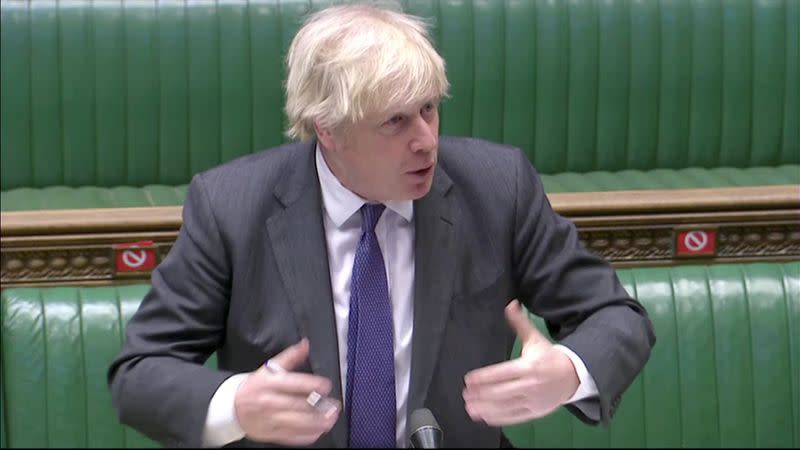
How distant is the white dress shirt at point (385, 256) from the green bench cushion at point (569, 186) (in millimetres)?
1183

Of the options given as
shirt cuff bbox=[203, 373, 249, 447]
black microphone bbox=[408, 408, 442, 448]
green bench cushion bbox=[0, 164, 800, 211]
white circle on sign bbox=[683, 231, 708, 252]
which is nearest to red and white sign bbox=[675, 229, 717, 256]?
white circle on sign bbox=[683, 231, 708, 252]

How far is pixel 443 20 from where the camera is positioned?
8.82 ft

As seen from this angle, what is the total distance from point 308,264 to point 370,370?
12cm

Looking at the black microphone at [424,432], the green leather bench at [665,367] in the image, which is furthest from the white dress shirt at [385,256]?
the green leather bench at [665,367]

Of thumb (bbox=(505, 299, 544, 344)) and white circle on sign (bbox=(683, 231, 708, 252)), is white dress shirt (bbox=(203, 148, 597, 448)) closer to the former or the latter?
thumb (bbox=(505, 299, 544, 344))

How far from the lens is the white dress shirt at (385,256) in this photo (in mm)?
1407

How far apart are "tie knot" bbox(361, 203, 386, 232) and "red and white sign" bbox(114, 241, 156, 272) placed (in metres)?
0.84

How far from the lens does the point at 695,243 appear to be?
2268mm

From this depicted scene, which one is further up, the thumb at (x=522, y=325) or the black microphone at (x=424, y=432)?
the black microphone at (x=424, y=432)

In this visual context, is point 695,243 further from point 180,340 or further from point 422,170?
point 180,340

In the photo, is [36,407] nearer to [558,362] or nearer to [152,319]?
[152,319]

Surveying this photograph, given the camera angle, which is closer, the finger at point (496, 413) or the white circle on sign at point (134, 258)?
the finger at point (496, 413)

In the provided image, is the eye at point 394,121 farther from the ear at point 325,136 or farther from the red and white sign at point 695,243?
the red and white sign at point 695,243

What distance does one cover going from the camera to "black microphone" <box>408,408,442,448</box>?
945mm
